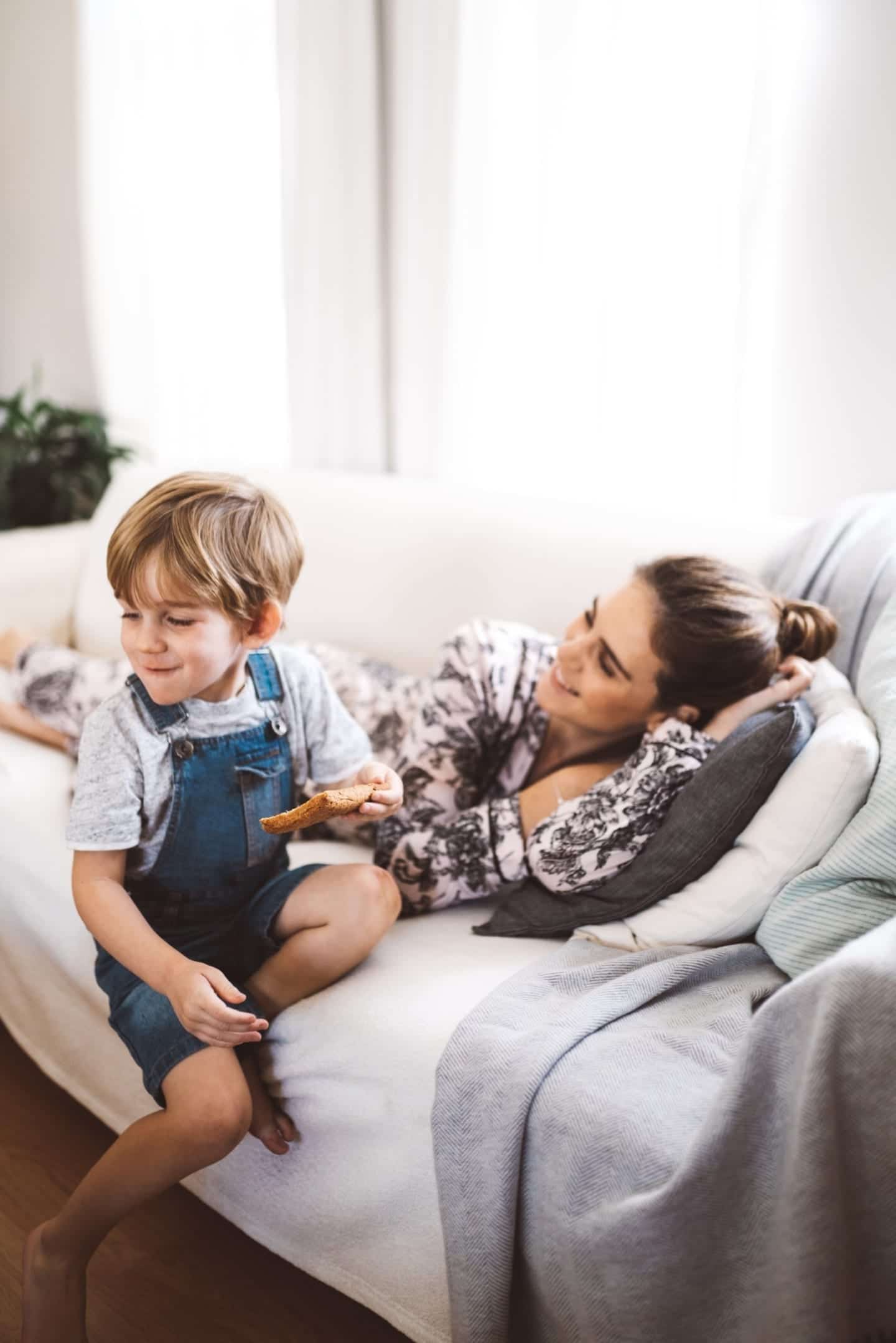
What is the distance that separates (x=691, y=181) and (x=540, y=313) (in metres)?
0.37

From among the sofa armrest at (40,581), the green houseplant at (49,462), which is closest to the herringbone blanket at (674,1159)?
the sofa armrest at (40,581)

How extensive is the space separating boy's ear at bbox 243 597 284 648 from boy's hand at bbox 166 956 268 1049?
1.04 ft

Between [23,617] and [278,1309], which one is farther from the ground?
[23,617]

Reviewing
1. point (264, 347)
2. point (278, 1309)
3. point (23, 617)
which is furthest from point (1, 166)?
point (278, 1309)

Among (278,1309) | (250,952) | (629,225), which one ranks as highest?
(629,225)

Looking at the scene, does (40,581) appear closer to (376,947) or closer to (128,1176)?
(376,947)

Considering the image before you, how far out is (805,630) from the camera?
134 cm

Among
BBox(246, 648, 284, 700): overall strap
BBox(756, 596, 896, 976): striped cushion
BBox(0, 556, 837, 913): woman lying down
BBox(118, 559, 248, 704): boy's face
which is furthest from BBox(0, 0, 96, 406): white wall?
BBox(756, 596, 896, 976): striped cushion

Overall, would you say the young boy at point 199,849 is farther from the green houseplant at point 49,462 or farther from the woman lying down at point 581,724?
the green houseplant at point 49,462

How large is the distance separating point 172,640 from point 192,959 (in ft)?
1.17

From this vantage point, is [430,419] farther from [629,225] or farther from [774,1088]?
[774,1088]

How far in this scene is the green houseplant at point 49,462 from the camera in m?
2.78

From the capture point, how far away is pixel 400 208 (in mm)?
2283

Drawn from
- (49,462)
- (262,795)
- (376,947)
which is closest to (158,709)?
(262,795)
